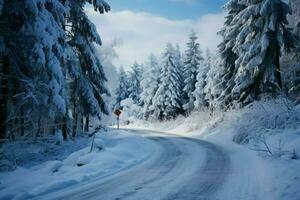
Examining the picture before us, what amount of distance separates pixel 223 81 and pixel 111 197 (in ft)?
71.0

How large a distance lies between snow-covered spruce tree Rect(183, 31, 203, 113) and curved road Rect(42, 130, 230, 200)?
3448 centimetres

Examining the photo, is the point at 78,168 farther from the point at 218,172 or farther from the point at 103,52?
the point at 103,52

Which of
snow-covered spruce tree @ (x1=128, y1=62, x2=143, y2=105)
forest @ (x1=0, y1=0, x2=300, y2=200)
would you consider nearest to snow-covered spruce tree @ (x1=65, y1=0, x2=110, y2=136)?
forest @ (x1=0, y1=0, x2=300, y2=200)

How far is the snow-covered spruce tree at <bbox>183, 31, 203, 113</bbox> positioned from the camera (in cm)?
4728

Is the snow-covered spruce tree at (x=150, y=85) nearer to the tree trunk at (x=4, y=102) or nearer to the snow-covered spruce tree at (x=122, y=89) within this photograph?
the snow-covered spruce tree at (x=122, y=89)

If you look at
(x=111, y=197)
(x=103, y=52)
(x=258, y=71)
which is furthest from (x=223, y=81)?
(x=103, y=52)

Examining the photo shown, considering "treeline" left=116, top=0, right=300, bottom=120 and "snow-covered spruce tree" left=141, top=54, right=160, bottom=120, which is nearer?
"treeline" left=116, top=0, right=300, bottom=120

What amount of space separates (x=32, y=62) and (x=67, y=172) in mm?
4909

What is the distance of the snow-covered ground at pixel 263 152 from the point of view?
749cm

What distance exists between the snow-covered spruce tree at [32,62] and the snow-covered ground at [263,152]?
23.2 ft

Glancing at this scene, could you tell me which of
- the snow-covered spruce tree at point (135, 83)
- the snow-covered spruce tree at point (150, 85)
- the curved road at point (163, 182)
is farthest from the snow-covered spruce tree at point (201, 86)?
the curved road at point (163, 182)

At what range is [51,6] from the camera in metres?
13.6

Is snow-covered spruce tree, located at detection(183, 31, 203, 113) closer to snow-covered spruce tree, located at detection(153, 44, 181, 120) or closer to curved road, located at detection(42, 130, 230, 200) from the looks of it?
snow-covered spruce tree, located at detection(153, 44, 181, 120)

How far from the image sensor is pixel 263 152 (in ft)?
41.8
